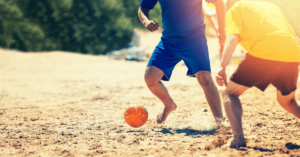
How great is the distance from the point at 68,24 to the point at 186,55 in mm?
12338

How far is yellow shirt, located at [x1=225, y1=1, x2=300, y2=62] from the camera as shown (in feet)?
7.68

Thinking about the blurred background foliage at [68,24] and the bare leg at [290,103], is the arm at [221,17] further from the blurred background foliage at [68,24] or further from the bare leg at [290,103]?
the blurred background foliage at [68,24]

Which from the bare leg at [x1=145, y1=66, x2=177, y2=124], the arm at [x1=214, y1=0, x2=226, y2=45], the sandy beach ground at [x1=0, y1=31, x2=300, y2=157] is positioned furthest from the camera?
the bare leg at [x1=145, y1=66, x2=177, y2=124]

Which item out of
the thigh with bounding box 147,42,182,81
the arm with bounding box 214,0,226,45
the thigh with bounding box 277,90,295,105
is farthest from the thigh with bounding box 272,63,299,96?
the thigh with bounding box 147,42,182,81

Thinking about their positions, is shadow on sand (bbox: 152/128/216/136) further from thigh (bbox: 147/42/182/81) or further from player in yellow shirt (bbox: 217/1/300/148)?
player in yellow shirt (bbox: 217/1/300/148)

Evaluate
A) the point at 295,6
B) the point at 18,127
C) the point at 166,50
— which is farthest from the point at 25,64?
the point at 295,6

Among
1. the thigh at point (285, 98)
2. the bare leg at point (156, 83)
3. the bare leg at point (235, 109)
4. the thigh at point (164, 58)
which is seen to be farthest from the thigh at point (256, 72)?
the bare leg at point (156, 83)

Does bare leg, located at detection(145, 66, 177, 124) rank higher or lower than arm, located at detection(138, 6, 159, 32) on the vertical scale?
lower

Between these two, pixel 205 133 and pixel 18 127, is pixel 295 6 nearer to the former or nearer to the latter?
pixel 205 133

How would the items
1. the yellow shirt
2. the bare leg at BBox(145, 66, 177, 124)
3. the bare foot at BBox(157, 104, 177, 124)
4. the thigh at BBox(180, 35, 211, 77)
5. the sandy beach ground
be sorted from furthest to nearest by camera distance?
the bare foot at BBox(157, 104, 177, 124) < the bare leg at BBox(145, 66, 177, 124) < the thigh at BBox(180, 35, 211, 77) < the sandy beach ground < the yellow shirt

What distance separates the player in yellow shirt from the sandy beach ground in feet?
2.13

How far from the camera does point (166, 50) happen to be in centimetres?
329

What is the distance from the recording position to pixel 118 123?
385 cm

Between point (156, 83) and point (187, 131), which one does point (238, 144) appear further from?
point (156, 83)
